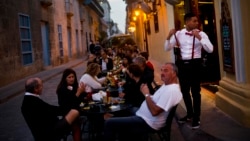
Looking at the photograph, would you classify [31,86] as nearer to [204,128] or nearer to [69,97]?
[69,97]

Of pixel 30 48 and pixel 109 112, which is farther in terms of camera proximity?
pixel 30 48

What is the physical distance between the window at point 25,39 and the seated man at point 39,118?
1324 cm

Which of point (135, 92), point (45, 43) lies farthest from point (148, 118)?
point (45, 43)

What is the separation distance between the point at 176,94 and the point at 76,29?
3189cm

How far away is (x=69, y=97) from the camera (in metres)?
5.23

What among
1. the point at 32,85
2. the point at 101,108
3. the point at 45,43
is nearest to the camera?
the point at 32,85

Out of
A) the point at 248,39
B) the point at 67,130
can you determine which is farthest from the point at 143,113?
the point at 248,39

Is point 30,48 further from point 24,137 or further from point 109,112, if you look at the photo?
point 109,112

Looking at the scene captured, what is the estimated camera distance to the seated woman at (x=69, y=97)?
497 cm

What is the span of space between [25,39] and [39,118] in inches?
557

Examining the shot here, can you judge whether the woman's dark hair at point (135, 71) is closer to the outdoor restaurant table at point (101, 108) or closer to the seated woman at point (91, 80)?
the outdoor restaurant table at point (101, 108)

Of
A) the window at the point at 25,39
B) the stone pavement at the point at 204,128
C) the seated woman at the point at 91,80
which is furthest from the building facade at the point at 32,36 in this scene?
the seated woman at the point at 91,80

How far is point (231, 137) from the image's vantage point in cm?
485

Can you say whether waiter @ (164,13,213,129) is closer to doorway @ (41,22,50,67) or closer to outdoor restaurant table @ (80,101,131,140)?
outdoor restaurant table @ (80,101,131,140)
